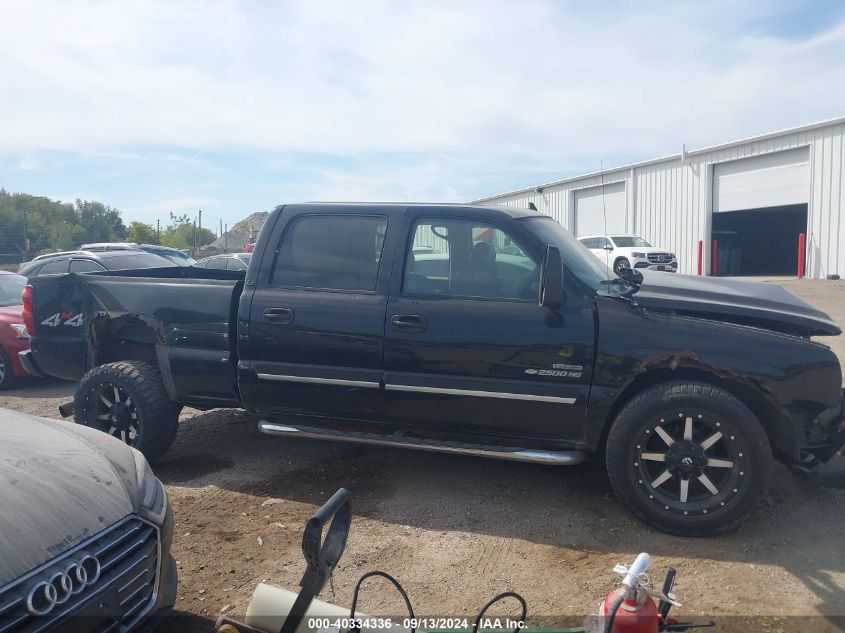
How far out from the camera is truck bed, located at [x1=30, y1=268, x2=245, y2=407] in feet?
15.4

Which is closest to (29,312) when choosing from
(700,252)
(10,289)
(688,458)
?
(10,289)

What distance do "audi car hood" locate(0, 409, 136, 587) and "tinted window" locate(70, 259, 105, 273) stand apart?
869cm

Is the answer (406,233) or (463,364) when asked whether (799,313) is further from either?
(406,233)

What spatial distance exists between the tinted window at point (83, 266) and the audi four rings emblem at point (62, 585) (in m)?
9.53

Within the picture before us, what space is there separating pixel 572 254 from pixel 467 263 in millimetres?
717

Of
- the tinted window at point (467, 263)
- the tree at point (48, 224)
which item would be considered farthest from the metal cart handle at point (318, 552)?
the tree at point (48, 224)

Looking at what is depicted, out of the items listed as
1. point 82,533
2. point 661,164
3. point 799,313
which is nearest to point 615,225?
point 661,164

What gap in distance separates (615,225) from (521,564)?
2774cm

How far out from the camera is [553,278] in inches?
154

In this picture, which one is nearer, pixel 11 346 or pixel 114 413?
pixel 114 413

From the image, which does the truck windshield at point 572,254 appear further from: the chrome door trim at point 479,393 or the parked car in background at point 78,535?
the parked car in background at point 78,535

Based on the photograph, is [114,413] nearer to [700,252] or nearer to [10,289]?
[10,289]

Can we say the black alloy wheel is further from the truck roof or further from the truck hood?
the truck hood

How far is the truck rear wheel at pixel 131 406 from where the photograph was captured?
488 cm
